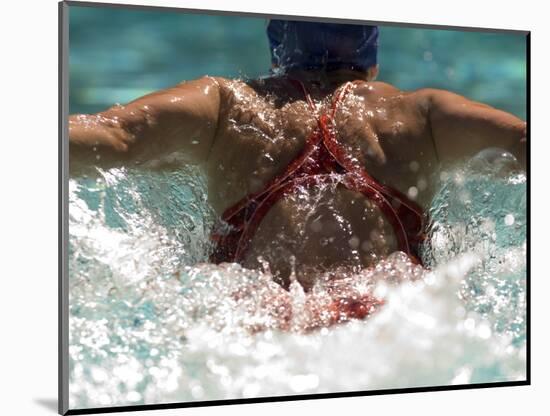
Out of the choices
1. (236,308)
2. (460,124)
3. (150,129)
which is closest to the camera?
(150,129)

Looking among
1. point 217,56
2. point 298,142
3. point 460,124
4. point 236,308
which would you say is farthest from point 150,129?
point 460,124

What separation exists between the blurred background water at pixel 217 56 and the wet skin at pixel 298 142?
76 mm

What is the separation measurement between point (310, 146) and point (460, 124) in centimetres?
58

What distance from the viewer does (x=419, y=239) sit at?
415cm

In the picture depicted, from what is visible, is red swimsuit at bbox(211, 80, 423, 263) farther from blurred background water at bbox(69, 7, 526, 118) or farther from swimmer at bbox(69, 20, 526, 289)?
blurred background water at bbox(69, 7, 526, 118)

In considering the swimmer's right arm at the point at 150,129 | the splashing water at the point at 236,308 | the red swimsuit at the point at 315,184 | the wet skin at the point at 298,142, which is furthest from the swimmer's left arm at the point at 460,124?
the swimmer's right arm at the point at 150,129

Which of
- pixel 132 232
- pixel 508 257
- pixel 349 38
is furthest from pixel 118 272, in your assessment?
pixel 508 257

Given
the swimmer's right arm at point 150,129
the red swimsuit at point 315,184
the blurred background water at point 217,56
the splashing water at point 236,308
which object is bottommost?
the splashing water at point 236,308

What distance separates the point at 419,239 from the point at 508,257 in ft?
1.54

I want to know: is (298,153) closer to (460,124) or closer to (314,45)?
(314,45)

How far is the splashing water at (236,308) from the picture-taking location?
3738 millimetres

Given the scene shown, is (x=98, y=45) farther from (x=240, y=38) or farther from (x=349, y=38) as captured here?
(x=349, y=38)

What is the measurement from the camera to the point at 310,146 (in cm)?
397

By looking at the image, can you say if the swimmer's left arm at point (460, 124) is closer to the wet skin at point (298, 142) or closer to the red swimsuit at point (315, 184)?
the wet skin at point (298, 142)
